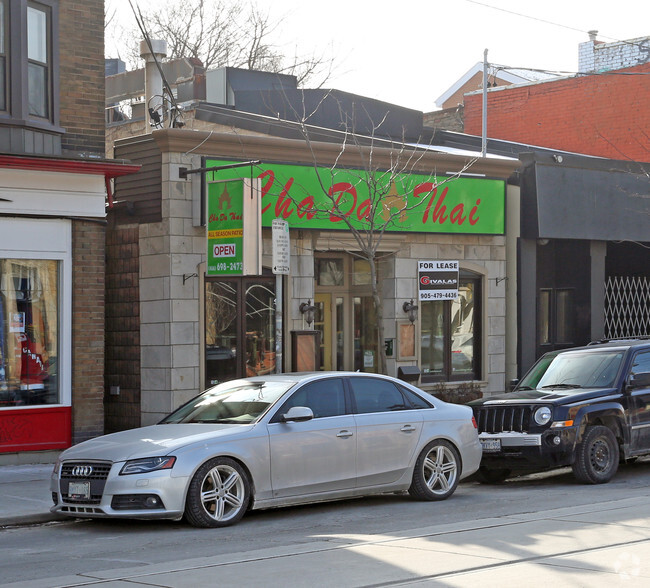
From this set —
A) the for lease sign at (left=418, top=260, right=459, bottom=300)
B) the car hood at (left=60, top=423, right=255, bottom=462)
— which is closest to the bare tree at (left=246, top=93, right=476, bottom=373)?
the for lease sign at (left=418, top=260, right=459, bottom=300)

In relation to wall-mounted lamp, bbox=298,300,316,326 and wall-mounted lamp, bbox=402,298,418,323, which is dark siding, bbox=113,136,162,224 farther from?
wall-mounted lamp, bbox=402,298,418,323

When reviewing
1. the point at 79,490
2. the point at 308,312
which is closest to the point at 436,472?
the point at 79,490

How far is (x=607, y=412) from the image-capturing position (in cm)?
1309

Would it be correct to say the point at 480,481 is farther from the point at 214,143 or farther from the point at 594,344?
the point at 214,143

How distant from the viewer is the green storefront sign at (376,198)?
1783cm

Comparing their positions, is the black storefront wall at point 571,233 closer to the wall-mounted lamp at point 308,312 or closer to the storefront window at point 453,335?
the storefront window at point 453,335

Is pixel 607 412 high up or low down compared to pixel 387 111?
down

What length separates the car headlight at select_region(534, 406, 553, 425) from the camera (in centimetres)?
1278

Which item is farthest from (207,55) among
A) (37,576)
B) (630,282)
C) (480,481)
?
(37,576)

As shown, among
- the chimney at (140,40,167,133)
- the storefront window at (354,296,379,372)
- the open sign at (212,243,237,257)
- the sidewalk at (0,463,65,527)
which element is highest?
the chimney at (140,40,167,133)

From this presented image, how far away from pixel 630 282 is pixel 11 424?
15351mm

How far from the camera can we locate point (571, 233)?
71.3 feet

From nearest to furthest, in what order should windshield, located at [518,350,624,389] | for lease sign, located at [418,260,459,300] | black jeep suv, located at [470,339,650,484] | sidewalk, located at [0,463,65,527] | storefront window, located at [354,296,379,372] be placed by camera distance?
sidewalk, located at [0,463,65,527] → black jeep suv, located at [470,339,650,484] → windshield, located at [518,350,624,389] → for lease sign, located at [418,260,459,300] → storefront window, located at [354,296,379,372]

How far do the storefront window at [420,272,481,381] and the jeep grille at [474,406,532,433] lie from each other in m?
6.81
